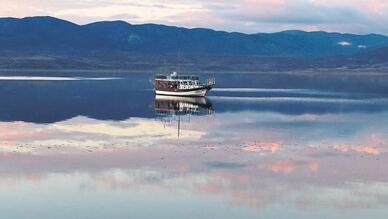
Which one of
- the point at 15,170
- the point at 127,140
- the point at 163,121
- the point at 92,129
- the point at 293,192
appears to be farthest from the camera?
the point at 163,121

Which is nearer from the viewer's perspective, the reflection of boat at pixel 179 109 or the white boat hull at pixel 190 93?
the reflection of boat at pixel 179 109

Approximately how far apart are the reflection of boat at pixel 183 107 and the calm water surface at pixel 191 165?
1477 millimetres

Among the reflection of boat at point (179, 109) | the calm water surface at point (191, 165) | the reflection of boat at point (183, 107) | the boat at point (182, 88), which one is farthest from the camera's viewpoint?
the boat at point (182, 88)

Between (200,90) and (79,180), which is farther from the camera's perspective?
(200,90)

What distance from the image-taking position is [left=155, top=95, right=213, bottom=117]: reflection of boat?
47.2 meters

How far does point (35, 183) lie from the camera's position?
21.2 m

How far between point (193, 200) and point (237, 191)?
5.96 feet

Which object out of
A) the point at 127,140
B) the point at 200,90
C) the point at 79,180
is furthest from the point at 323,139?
the point at 200,90

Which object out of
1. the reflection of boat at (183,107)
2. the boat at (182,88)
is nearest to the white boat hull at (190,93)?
the boat at (182,88)

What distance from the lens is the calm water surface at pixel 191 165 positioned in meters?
18.4

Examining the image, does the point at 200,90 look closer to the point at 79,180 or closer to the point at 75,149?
the point at 75,149

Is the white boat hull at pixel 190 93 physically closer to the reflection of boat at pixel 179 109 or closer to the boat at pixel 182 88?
the boat at pixel 182 88

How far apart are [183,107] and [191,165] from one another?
91.6 ft

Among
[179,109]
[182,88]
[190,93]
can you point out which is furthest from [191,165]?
[182,88]
